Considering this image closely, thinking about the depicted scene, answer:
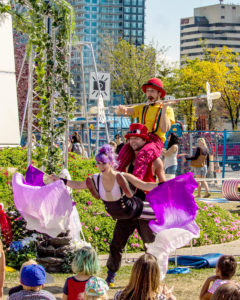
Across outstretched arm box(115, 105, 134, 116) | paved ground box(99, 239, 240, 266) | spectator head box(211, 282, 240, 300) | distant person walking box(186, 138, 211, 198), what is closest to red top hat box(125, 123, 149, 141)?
outstretched arm box(115, 105, 134, 116)

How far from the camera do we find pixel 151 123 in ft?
22.4

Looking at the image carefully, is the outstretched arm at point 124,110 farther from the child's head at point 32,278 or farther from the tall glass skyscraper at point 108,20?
the tall glass skyscraper at point 108,20

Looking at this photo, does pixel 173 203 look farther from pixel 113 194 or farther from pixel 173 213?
pixel 113 194

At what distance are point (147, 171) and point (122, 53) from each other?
36.7 metres

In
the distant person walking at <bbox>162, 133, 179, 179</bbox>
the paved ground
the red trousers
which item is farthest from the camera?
the distant person walking at <bbox>162, 133, 179, 179</bbox>

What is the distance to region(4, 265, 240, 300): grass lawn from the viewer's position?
640 cm

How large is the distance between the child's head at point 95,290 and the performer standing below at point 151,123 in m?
Answer: 2.08

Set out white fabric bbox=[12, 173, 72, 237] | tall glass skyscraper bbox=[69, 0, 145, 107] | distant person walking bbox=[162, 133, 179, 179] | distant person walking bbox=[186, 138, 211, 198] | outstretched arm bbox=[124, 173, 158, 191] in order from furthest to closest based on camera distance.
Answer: tall glass skyscraper bbox=[69, 0, 145, 107] < distant person walking bbox=[186, 138, 211, 198] < distant person walking bbox=[162, 133, 179, 179] < white fabric bbox=[12, 173, 72, 237] < outstretched arm bbox=[124, 173, 158, 191]

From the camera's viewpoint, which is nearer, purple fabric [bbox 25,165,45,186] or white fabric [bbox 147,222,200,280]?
white fabric [bbox 147,222,200,280]

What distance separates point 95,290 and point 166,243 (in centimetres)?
182

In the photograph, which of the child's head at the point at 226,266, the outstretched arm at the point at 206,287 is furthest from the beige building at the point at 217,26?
the child's head at the point at 226,266

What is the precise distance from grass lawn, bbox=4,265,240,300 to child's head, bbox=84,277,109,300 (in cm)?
186

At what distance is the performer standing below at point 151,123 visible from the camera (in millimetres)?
6363

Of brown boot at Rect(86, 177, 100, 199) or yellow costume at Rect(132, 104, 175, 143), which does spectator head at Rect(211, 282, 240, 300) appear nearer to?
brown boot at Rect(86, 177, 100, 199)
